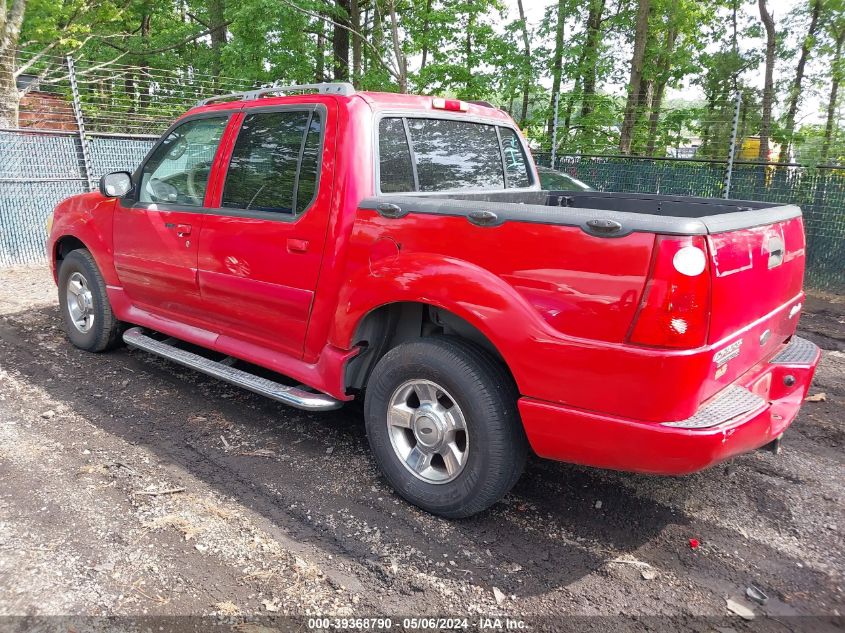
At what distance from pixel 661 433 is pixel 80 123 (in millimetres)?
10367

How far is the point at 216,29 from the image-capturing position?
21.9 m

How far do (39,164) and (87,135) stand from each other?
0.91 m

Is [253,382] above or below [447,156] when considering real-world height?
below

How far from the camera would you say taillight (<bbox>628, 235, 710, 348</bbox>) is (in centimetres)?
227

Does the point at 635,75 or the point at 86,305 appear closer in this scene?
the point at 86,305

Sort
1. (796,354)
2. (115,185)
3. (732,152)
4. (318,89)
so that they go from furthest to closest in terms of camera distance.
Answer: (732,152)
(115,185)
(318,89)
(796,354)

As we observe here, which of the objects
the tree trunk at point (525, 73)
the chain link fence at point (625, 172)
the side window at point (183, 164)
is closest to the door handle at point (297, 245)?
the side window at point (183, 164)

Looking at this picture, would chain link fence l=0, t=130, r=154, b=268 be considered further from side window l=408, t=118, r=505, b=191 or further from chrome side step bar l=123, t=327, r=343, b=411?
side window l=408, t=118, r=505, b=191

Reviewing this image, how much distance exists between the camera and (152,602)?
246cm

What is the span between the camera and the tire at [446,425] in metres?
2.80

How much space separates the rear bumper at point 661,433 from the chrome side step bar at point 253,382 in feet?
4.22

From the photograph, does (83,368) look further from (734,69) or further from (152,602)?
(734,69)

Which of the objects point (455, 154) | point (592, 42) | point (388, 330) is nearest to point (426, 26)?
point (592, 42)

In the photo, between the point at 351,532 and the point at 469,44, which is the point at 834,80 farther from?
the point at 351,532
